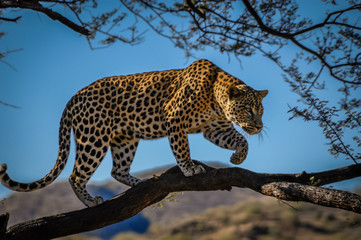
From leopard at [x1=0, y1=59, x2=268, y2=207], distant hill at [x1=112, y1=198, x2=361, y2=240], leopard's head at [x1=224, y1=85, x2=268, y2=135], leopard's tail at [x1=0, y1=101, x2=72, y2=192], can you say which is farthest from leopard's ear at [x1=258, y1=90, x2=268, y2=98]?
distant hill at [x1=112, y1=198, x2=361, y2=240]

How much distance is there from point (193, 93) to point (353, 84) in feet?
7.13

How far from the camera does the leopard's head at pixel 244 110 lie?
4.46m

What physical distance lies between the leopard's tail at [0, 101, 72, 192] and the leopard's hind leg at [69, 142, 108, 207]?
0.20 meters

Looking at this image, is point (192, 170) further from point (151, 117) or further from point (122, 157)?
point (122, 157)

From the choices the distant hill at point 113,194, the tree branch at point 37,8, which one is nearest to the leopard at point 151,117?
the tree branch at point 37,8

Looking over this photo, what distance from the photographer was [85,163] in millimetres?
4812

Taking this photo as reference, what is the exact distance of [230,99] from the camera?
4.55m

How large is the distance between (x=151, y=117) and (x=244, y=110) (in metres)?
1.10

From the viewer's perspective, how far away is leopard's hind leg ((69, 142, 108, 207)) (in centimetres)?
481

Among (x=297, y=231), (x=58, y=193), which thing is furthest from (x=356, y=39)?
(x=58, y=193)

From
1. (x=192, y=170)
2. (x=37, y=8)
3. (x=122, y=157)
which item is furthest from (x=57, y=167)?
(x=37, y=8)

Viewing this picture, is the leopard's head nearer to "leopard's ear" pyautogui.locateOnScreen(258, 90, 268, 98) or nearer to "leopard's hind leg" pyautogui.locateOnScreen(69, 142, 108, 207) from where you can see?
"leopard's ear" pyautogui.locateOnScreen(258, 90, 268, 98)

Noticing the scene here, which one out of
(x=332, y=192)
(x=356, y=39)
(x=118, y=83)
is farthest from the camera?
(x=356, y=39)

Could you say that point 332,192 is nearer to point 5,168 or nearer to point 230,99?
point 230,99
